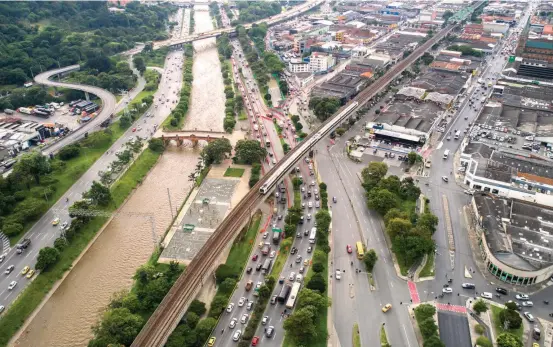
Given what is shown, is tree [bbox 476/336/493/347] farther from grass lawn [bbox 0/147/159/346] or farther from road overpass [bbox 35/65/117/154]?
road overpass [bbox 35/65/117/154]

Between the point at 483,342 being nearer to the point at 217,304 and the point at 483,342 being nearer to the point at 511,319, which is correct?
the point at 511,319

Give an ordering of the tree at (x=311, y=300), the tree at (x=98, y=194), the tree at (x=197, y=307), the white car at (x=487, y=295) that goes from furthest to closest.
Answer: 1. the tree at (x=98, y=194)
2. the white car at (x=487, y=295)
3. the tree at (x=197, y=307)
4. the tree at (x=311, y=300)

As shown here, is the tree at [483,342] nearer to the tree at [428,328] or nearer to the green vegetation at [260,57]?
the tree at [428,328]

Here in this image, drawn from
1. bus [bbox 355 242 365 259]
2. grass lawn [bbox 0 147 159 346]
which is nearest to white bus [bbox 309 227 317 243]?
bus [bbox 355 242 365 259]

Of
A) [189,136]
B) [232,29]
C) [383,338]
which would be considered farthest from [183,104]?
[232,29]

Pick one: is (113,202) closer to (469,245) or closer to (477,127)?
(469,245)

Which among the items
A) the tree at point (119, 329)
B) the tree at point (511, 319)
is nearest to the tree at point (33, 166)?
the tree at point (119, 329)

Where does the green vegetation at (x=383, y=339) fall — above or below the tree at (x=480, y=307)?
below
